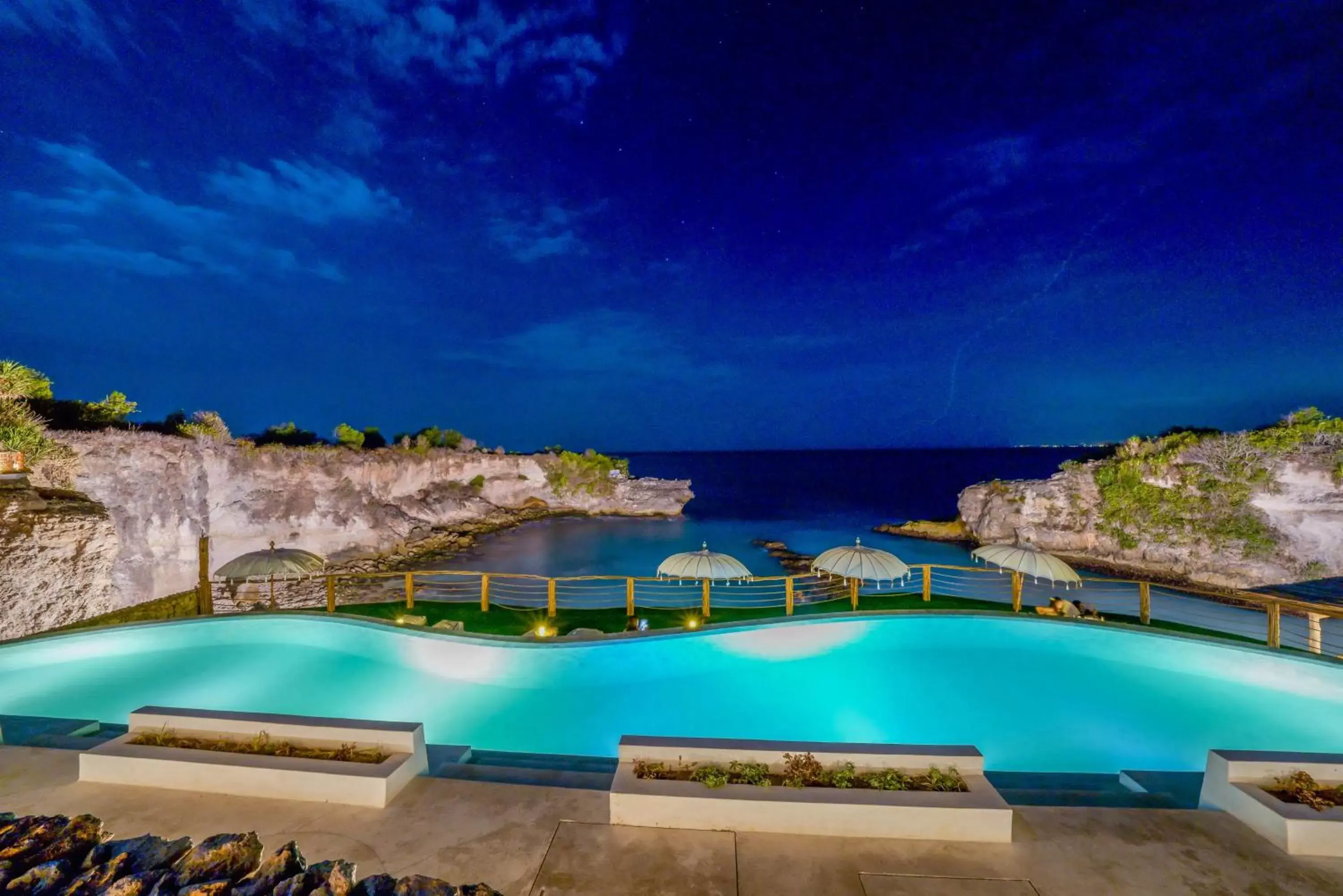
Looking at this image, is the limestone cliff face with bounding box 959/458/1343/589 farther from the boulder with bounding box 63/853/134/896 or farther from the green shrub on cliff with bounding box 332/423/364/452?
the green shrub on cliff with bounding box 332/423/364/452

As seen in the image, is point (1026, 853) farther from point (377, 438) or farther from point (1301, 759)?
point (377, 438)

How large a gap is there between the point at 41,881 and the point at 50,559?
1398cm

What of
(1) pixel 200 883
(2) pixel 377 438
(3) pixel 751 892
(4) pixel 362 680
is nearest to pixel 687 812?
(3) pixel 751 892

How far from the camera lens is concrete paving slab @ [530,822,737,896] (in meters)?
2.53

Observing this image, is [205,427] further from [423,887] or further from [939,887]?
[939,887]

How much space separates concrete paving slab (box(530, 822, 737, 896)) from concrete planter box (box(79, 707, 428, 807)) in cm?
125

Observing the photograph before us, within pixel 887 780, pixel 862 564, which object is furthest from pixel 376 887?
pixel 862 564

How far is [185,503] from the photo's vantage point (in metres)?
17.0

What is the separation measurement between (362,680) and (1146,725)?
9.52 meters

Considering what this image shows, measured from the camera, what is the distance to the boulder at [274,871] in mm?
2021

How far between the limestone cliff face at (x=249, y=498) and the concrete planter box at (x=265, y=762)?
1395 centimetres

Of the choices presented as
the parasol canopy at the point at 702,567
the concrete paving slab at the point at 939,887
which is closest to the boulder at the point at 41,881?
the concrete paving slab at the point at 939,887

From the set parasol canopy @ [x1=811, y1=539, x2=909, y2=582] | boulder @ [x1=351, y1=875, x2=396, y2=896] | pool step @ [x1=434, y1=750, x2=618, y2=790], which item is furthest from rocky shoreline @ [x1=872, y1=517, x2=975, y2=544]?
boulder @ [x1=351, y1=875, x2=396, y2=896]

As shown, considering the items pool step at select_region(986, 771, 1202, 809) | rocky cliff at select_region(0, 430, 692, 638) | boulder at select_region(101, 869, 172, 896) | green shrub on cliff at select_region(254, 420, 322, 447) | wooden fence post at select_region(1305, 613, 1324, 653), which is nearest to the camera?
boulder at select_region(101, 869, 172, 896)
